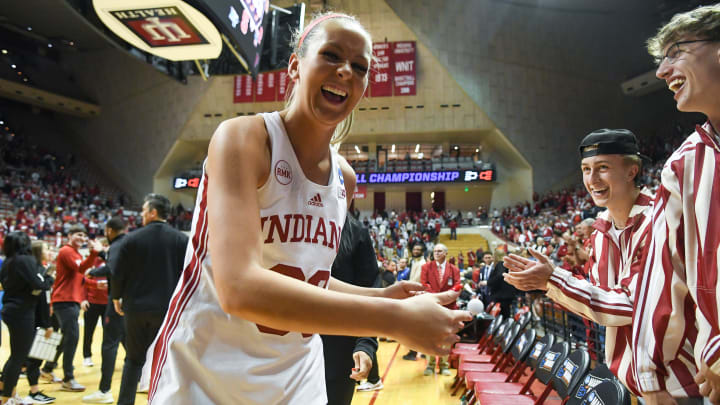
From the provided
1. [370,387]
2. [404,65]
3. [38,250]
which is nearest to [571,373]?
[370,387]

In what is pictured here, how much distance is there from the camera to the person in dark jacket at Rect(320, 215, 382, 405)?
8.39 ft

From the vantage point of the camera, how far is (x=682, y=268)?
55.0 inches

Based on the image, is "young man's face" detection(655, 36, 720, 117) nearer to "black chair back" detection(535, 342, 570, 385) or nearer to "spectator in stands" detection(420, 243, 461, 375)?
"black chair back" detection(535, 342, 570, 385)

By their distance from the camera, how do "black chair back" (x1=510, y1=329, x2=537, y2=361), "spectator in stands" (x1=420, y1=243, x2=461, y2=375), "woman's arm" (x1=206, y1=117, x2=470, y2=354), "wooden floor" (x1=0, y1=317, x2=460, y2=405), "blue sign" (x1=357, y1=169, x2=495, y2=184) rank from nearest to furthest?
"woman's arm" (x1=206, y1=117, x2=470, y2=354)
"black chair back" (x1=510, y1=329, x2=537, y2=361)
"wooden floor" (x1=0, y1=317, x2=460, y2=405)
"spectator in stands" (x1=420, y1=243, x2=461, y2=375)
"blue sign" (x1=357, y1=169, x2=495, y2=184)

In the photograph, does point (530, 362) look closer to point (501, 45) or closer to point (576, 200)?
point (576, 200)

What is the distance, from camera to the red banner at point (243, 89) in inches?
987

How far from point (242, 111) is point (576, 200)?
17.9 m

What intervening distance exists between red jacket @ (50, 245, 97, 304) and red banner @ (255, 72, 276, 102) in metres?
20.4

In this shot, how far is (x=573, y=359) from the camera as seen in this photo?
302 centimetres

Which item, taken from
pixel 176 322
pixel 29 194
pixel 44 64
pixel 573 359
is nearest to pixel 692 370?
pixel 176 322

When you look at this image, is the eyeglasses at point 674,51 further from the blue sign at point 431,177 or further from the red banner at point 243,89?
the red banner at point 243,89

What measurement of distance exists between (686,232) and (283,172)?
1.19 metres

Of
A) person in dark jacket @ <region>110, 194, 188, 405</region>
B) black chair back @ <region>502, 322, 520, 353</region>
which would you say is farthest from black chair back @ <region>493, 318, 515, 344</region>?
person in dark jacket @ <region>110, 194, 188, 405</region>

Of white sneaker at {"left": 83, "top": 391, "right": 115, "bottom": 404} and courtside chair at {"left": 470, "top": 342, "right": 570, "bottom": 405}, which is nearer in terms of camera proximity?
courtside chair at {"left": 470, "top": 342, "right": 570, "bottom": 405}
